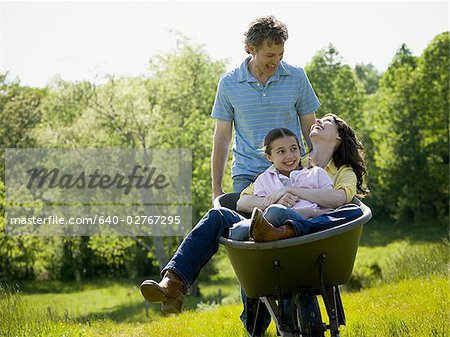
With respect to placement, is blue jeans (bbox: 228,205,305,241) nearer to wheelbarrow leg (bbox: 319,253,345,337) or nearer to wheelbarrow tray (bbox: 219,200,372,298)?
wheelbarrow tray (bbox: 219,200,372,298)

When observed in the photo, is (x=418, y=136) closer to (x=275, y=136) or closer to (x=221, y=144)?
(x=221, y=144)

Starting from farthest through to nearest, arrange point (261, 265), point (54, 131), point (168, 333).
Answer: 1. point (54, 131)
2. point (168, 333)
3. point (261, 265)

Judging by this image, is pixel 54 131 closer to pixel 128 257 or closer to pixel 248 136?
pixel 128 257

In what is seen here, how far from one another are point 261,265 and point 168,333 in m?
2.25

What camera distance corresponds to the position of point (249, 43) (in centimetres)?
377

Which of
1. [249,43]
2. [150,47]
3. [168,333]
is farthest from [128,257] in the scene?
[249,43]

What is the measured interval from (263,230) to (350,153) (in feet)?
3.20

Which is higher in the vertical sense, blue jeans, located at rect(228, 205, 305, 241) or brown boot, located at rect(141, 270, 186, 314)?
blue jeans, located at rect(228, 205, 305, 241)

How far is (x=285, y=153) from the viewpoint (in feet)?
11.3

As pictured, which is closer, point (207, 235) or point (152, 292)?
point (152, 292)

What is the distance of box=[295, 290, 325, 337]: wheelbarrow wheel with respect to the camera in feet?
10.0

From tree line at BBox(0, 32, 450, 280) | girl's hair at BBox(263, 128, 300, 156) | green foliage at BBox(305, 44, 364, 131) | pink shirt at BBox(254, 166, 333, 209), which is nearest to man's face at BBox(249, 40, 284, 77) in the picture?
girl's hair at BBox(263, 128, 300, 156)

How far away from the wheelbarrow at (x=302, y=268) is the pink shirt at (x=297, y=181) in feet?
0.69

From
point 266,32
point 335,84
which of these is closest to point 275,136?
point 266,32
